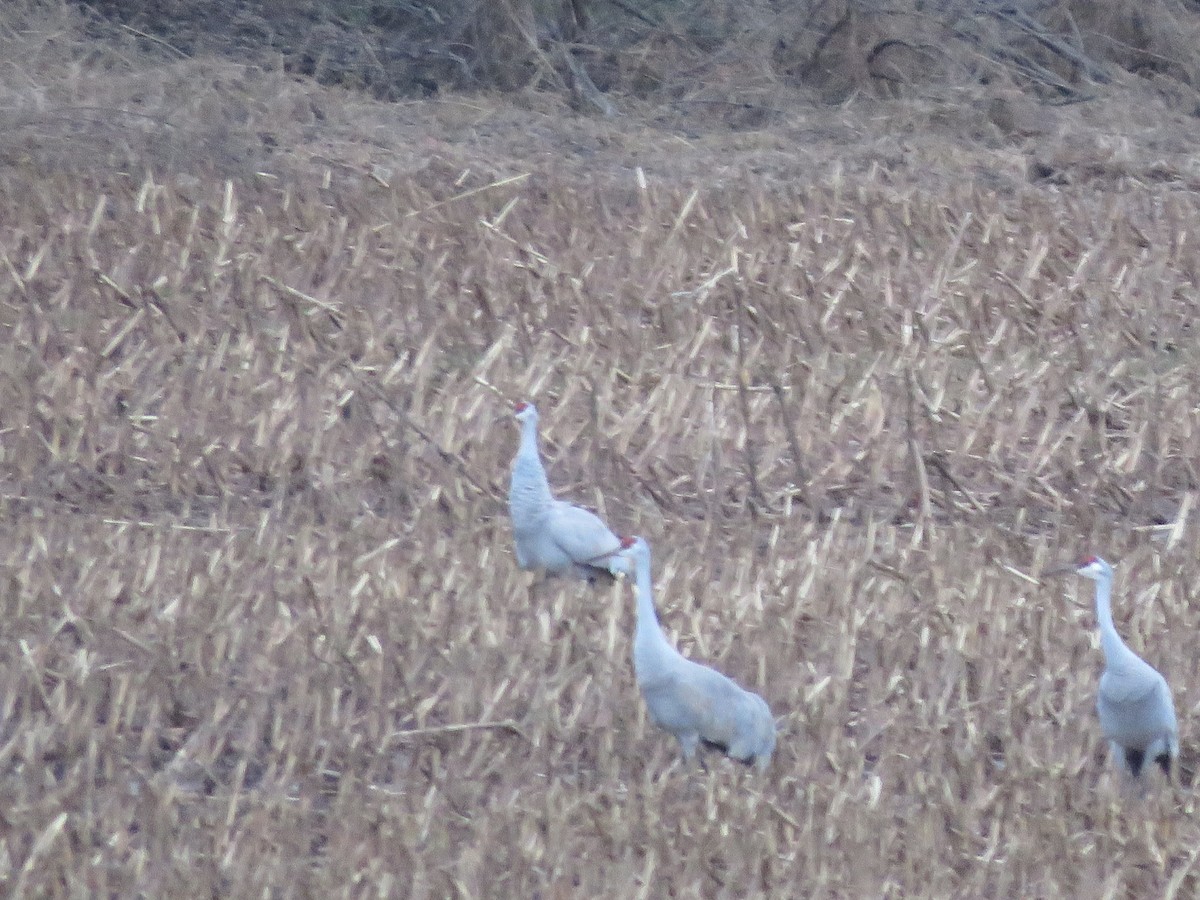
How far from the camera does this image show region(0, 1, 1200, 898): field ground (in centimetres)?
419

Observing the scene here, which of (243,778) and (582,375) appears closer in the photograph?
(243,778)

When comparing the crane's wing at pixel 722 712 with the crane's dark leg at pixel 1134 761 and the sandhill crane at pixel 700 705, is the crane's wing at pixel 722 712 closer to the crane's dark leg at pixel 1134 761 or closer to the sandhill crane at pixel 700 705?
the sandhill crane at pixel 700 705

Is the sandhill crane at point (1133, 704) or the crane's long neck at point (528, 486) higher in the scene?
the sandhill crane at point (1133, 704)

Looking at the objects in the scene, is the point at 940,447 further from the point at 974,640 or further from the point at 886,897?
the point at 886,897

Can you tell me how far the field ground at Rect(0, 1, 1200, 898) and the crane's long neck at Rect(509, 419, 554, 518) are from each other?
0.22m

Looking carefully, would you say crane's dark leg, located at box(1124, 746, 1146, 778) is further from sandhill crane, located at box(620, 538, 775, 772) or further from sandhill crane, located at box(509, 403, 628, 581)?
sandhill crane, located at box(509, 403, 628, 581)

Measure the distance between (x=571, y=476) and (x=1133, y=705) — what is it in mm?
2663

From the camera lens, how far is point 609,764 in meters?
4.55

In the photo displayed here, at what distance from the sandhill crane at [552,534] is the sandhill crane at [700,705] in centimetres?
95

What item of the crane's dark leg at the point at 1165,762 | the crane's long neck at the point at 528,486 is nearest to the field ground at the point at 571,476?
the crane's dark leg at the point at 1165,762

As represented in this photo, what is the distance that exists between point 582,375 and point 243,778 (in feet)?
10.3

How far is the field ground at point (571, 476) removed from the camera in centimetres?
419

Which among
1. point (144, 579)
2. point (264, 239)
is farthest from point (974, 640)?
point (264, 239)

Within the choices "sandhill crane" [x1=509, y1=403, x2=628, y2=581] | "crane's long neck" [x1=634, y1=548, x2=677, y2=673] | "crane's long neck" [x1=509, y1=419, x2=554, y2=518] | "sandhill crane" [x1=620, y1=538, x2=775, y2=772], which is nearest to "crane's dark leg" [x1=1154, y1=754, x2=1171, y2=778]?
"sandhill crane" [x1=620, y1=538, x2=775, y2=772]
